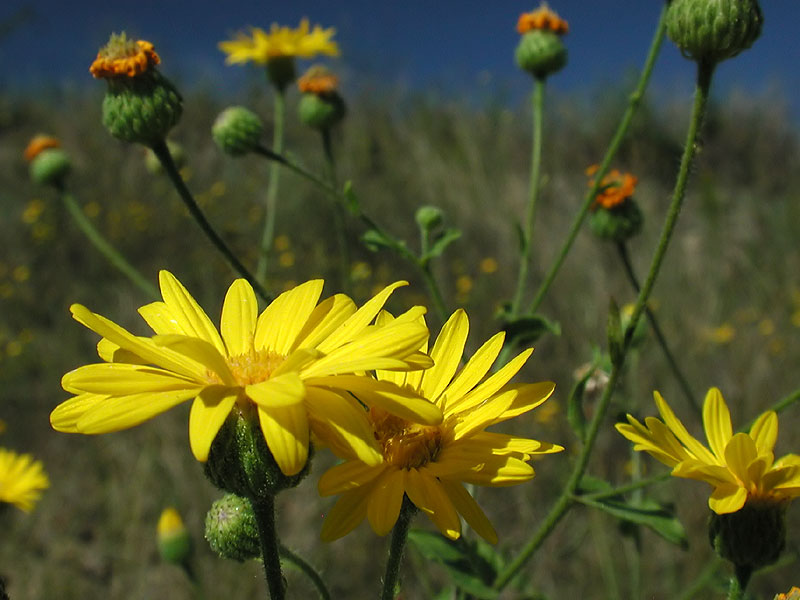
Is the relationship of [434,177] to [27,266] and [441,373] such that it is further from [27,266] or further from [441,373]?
[441,373]

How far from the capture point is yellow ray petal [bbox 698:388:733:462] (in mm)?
1525

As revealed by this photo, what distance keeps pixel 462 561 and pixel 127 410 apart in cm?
128

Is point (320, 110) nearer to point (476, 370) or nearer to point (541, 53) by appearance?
point (541, 53)

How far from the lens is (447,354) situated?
1423 mm

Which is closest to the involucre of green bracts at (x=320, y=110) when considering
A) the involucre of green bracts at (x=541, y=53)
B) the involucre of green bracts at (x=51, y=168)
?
the involucre of green bracts at (x=541, y=53)

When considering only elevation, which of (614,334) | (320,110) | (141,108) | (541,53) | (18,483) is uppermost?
(541,53)

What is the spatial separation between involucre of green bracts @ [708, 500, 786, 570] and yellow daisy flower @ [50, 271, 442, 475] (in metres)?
0.80

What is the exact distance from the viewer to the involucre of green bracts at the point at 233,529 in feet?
4.71

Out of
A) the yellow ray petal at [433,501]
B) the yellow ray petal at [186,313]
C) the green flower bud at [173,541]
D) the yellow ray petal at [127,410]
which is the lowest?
the green flower bud at [173,541]

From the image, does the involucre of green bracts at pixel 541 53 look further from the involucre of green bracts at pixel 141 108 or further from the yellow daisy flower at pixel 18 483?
the yellow daisy flower at pixel 18 483

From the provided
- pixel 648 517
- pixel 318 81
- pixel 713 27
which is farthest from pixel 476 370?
pixel 318 81

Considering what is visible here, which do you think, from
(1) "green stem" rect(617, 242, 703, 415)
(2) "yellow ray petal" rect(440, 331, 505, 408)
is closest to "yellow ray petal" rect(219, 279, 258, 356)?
(2) "yellow ray petal" rect(440, 331, 505, 408)

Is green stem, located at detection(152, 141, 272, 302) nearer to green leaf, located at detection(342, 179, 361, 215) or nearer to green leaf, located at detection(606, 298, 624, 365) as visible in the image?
green leaf, located at detection(342, 179, 361, 215)

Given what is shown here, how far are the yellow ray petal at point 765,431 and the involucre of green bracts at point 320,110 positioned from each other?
7.85 ft
